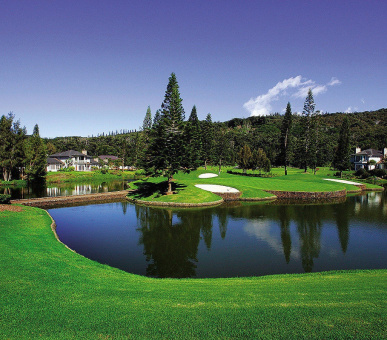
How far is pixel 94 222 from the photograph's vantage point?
24.7 metres

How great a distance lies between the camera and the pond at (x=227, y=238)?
14.2 meters

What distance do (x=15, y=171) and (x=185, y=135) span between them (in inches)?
1965

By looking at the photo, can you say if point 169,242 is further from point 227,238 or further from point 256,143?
point 256,143

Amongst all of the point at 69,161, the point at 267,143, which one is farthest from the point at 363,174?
the point at 69,161

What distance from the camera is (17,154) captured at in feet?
192

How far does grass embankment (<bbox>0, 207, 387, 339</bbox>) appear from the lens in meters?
5.97

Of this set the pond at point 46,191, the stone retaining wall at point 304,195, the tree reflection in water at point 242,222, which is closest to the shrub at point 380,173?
the tree reflection in water at point 242,222

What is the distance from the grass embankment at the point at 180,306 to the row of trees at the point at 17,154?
5593 centimetres

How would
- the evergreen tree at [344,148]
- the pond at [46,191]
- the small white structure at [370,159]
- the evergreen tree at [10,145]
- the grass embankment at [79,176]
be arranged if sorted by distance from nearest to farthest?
the pond at [46,191], the evergreen tree at [10,145], the evergreen tree at [344,148], the grass embankment at [79,176], the small white structure at [370,159]

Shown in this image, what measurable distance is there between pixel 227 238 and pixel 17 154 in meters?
59.2

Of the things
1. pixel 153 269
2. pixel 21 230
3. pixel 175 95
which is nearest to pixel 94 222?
pixel 21 230

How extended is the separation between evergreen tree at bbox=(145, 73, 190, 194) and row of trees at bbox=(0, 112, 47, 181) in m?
37.5

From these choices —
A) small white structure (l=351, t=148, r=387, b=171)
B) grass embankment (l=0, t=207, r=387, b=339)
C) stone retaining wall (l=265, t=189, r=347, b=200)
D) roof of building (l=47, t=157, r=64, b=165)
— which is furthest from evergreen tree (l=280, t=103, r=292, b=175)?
roof of building (l=47, t=157, r=64, b=165)

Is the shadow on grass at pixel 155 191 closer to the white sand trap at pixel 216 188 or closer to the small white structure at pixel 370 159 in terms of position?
the white sand trap at pixel 216 188
